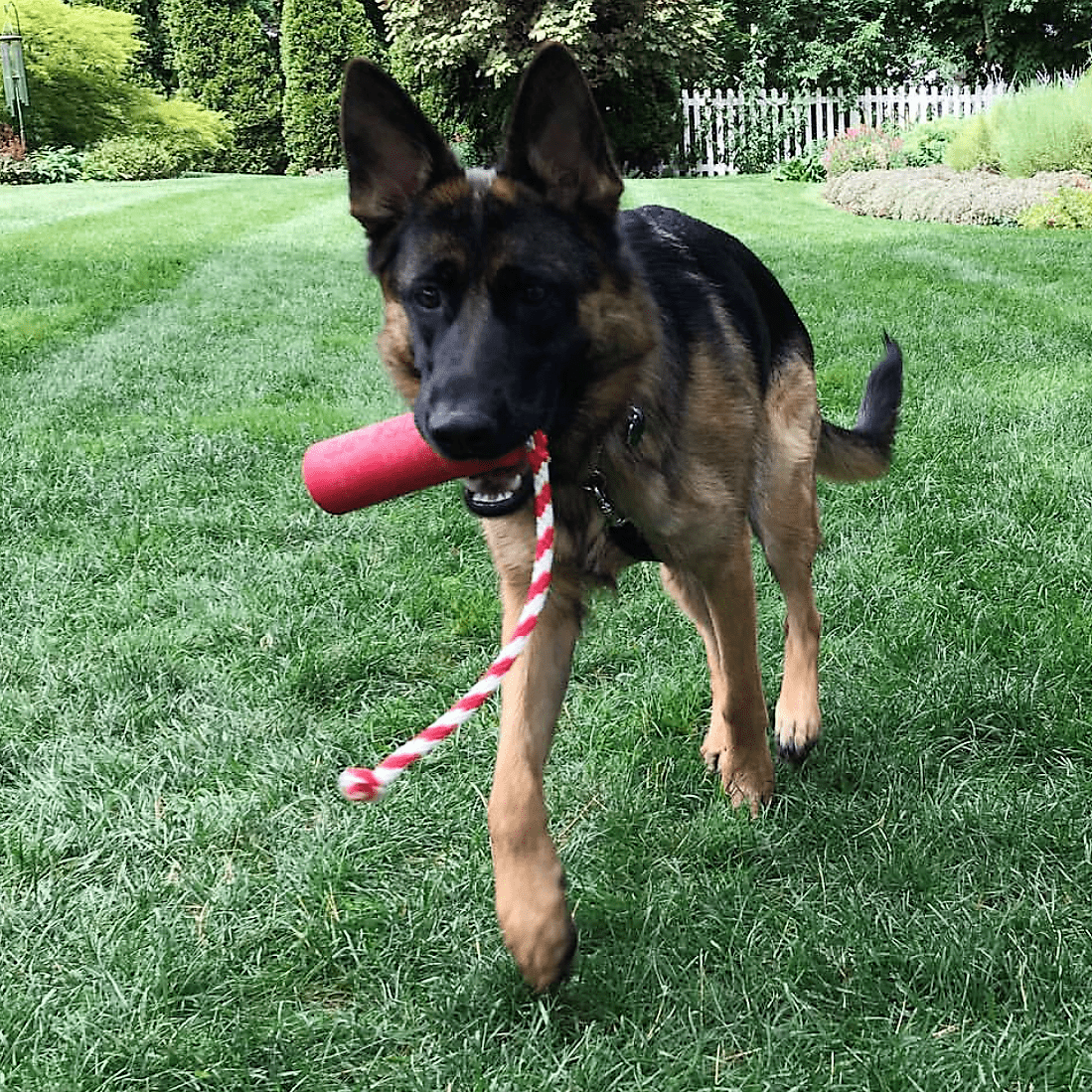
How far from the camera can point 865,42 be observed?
24516mm

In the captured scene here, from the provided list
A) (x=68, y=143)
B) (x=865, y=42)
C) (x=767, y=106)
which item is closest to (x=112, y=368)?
(x=68, y=143)

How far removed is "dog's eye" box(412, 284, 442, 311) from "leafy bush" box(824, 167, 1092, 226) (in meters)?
12.0

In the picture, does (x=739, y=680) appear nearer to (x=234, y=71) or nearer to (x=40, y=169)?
(x=40, y=169)

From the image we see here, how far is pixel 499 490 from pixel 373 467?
38cm

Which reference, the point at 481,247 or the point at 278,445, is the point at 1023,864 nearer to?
the point at 481,247

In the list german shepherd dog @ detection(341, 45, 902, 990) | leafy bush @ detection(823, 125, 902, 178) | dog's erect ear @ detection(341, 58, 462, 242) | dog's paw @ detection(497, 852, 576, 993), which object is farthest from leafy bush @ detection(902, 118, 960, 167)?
dog's paw @ detection(497, 852, 576, 993)

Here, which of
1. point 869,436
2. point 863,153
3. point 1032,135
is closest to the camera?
point 869,436

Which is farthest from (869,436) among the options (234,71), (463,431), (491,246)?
(234,71)

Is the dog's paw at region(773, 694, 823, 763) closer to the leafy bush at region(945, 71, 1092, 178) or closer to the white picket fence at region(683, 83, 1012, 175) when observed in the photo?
the leafy bush at region(945, 71, 1092, 178)

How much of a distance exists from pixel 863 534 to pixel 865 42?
2376 cm

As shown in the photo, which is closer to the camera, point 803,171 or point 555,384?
point 555,384

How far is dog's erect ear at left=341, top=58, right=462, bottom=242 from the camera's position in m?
2.30

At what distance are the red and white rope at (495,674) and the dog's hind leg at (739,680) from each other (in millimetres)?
490

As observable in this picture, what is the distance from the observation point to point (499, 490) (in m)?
2.27
